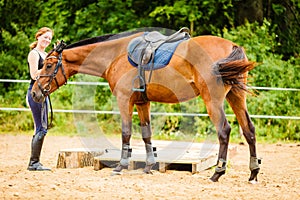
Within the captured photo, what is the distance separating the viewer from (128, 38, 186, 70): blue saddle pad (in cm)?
640

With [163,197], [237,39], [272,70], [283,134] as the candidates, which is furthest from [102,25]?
[163,197]

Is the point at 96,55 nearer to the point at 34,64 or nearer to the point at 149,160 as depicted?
the point at 34,64

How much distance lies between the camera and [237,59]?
20.1 feet

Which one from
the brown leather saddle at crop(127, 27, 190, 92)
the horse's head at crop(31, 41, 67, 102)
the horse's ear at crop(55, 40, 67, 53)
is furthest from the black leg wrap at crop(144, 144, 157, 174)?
the horse's ear at crop(55, 40, 67, 53)

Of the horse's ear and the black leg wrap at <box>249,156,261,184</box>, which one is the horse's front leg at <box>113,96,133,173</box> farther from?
the black leg wrap at <box>249,156,261,184</box>

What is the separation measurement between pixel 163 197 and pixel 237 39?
27.5 feet

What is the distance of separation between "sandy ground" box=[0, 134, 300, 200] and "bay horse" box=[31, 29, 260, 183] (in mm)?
281

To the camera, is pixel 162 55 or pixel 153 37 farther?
pixel 153 37

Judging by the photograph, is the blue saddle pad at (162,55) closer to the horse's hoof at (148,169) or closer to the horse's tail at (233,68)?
the horse's tail at (233,68)

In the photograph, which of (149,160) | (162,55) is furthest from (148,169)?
(162,55)

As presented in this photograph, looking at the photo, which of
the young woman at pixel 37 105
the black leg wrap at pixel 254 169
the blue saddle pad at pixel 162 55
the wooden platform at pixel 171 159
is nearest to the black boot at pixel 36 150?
the young woman at pixel 37 105

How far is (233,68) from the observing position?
6066mm

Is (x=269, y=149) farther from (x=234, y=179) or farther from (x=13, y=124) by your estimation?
(x=13, y=124)

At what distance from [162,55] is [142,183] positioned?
4.86 feet
